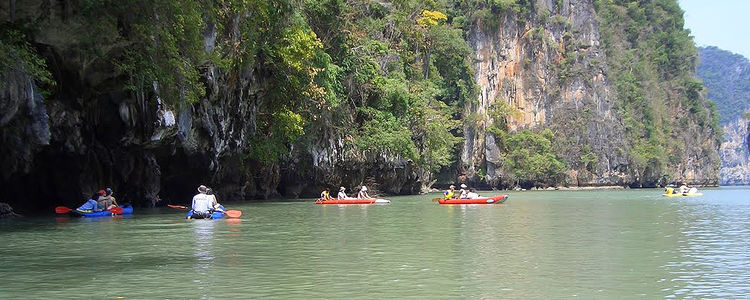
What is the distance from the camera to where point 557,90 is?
73.7 m

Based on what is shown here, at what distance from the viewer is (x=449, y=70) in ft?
189

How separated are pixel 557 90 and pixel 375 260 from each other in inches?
2554

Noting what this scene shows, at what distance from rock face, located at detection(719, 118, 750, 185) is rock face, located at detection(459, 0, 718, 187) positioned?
61117 millimetres

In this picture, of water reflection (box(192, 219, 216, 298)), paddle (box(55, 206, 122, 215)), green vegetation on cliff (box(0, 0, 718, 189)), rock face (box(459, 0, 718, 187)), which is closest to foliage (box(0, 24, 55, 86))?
green vegetation on cliff (box(0, 0, 718, 189))

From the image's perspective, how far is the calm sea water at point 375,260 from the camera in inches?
354

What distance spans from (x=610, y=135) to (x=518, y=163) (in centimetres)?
1491

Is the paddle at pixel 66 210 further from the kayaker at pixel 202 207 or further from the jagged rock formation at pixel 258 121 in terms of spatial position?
the kayaker at pixel 202 207

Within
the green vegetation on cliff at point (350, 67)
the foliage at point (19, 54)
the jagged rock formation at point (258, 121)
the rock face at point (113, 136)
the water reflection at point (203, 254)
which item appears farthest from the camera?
the green vegetation on cliff at point (350, 67)

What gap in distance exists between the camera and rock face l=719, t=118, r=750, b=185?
133m

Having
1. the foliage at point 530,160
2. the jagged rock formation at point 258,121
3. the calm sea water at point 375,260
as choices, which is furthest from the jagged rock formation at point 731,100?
the calm sea water at point 375,260

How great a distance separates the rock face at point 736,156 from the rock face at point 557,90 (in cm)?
6112

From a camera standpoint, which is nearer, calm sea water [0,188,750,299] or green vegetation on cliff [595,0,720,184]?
calm sea water [0,188,750,299]

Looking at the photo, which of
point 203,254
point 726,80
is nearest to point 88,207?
point 203,254

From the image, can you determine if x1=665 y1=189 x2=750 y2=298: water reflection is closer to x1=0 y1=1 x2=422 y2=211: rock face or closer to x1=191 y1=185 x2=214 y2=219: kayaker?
x1=191 y1=185 x2=214 y2=219: kayaker
